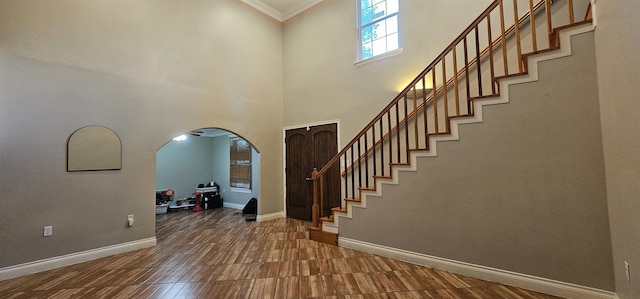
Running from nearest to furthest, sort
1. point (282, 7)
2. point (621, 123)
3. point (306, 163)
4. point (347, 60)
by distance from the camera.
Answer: point (621, 123), point (347, 60), point (306, 163), point (282, 7)

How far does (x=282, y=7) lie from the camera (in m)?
6.33

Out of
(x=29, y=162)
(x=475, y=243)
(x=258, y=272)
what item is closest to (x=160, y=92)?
(x=29, y=162)

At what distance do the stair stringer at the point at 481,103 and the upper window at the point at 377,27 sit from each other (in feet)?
7.86

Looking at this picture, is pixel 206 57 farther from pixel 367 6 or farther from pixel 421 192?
pixel 421 192

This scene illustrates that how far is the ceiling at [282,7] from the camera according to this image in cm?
604

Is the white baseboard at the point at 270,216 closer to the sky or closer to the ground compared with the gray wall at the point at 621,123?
closer to the ground

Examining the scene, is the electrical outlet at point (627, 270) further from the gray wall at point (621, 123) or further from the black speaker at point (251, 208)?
the black speaker at point (251, 208)

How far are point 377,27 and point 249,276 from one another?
4.77 meters

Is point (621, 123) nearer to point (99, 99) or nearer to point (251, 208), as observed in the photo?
point (99, 99)

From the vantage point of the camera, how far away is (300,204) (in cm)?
608

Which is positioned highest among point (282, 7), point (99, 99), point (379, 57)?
point (282, 7)

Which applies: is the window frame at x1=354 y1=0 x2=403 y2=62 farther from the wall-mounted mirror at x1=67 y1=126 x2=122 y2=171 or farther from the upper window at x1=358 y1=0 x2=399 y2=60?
the wall-mounted mirror at x1=67 y1=126 x2=122 y2=171

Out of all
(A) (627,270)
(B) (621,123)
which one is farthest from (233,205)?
(B) (621,123)

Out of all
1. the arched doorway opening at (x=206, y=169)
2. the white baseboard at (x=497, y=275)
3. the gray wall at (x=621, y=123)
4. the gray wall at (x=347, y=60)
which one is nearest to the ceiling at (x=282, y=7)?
the gray wall at (x=347, y=60)
